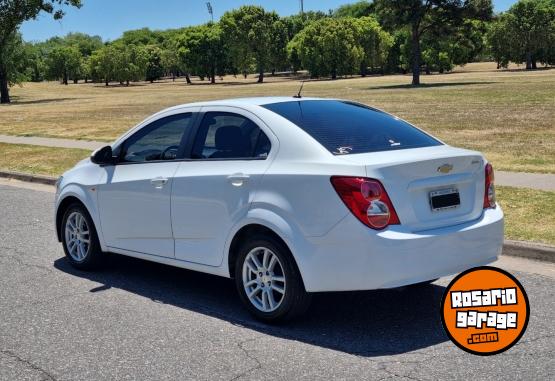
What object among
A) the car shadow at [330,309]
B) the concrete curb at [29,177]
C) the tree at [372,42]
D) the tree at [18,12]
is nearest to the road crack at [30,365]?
the car shadow at [330,309]

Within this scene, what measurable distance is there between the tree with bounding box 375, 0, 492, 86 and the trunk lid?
50065mm

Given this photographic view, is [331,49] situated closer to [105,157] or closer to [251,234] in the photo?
[105,157]

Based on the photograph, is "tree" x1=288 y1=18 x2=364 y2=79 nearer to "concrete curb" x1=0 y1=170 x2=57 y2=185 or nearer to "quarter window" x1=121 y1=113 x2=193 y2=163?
"concrete curb" x1=0 y1=170 x2=57 y2=185

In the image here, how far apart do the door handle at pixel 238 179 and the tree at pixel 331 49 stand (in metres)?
90.2

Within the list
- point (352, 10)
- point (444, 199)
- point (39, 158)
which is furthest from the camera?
point (352, 10)

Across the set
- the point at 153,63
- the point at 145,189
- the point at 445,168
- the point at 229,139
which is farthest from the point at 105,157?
the point at 153,63

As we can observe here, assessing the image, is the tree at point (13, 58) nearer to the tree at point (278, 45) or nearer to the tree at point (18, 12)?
the tree at point (18, 12)

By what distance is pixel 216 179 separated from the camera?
5.45 m

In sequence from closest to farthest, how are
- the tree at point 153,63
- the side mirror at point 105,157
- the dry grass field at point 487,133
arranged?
the side mirror at point 105,157
the dry grass field at point 487,133
the tree at point 153,63

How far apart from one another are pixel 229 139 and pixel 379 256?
5.70 feet

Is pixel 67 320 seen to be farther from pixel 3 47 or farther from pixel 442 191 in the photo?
pixel 3 47

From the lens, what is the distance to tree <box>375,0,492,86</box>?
2062 inches

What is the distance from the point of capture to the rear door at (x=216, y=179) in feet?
17.3

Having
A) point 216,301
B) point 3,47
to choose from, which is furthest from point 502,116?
point 3,47
